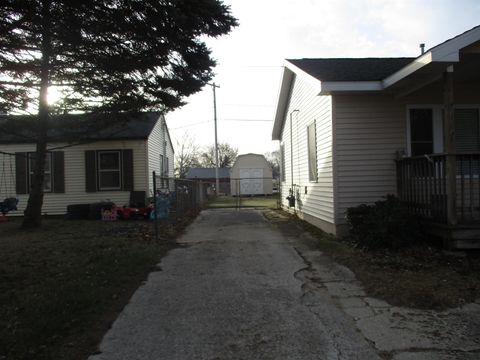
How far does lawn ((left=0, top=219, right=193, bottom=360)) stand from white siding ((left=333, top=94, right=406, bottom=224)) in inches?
167

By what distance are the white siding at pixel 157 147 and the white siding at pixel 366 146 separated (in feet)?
33.3

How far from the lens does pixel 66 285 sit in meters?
6.67

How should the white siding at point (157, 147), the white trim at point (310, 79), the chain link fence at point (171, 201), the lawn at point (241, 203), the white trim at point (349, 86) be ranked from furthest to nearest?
the lawn at point (241, 203) < the white siding at point (157, 147) < the chain link fence at point (171, 201) < the white trim at point (310, 79) < the white trim at point (349, 86)

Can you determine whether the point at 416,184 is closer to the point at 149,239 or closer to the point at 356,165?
the point at 356,165

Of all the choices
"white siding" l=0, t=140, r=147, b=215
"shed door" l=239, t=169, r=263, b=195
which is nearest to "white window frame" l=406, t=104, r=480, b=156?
"white siding" l=0, t=140, r=147, b=215

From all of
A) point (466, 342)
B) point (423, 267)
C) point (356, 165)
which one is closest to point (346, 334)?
point (466, 342)

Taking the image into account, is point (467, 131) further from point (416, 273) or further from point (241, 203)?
point (241, 203)

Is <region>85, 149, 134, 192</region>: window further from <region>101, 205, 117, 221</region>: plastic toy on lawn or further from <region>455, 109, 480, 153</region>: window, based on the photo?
<region>455, 109, 480, 153</region>: window

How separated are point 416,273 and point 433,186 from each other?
2487 millimetres

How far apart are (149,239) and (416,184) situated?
6073 mm

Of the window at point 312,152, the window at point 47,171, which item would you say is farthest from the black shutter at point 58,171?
the window at point 312,152

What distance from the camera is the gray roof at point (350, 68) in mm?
10367

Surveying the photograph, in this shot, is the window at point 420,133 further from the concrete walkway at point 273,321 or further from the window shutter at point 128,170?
the window shutter at point 128,170

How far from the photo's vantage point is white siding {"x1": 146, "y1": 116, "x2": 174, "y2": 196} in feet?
63.5
